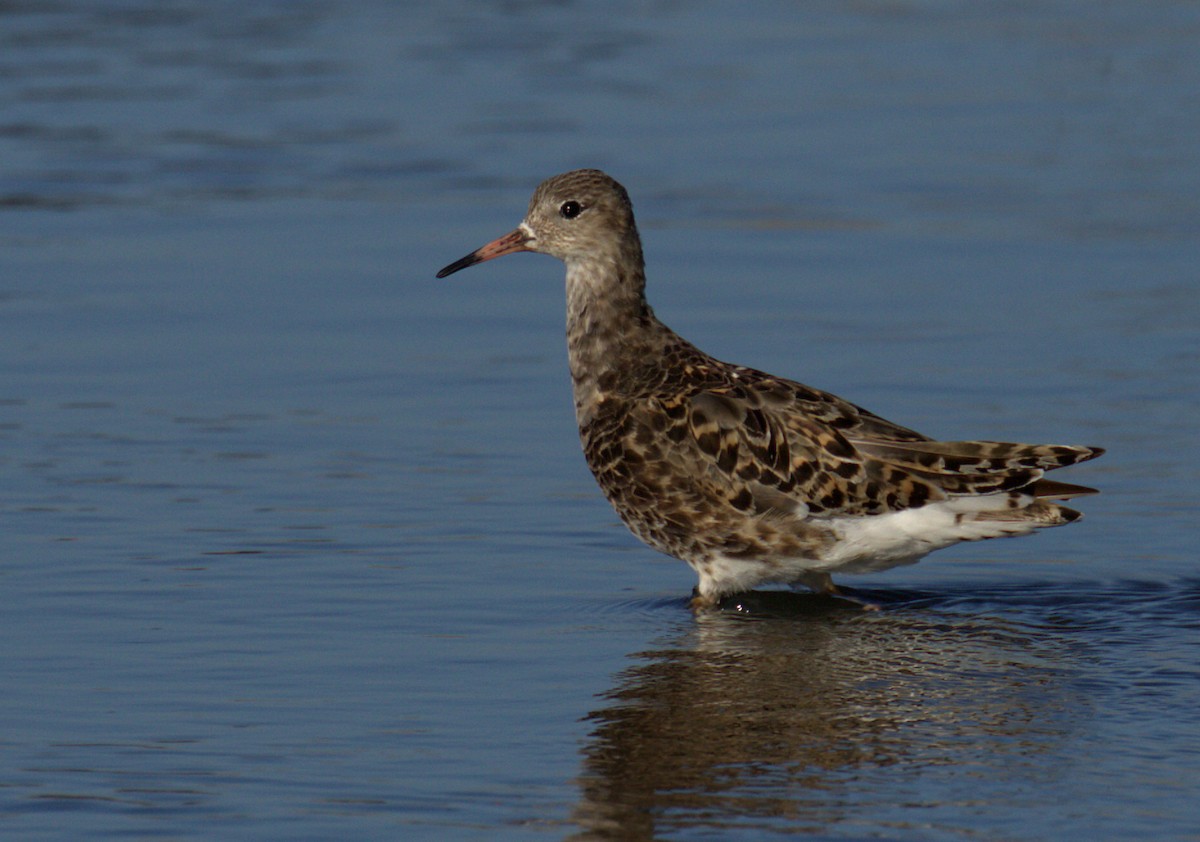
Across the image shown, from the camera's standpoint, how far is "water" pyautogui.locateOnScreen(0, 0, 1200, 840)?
800 centimetres

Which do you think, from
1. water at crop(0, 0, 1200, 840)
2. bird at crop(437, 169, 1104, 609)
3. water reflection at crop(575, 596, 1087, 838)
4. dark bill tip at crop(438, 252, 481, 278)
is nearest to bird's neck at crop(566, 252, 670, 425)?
bird at crop(437, 169, 1104, 609)

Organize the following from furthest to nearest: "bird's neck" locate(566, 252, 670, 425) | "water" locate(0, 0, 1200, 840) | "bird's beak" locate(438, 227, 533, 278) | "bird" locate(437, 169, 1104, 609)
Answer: "bird's beak" locate(438, 227, 533, 278) → "bird's neck" locate(566, 252, 670, 425) → "bird" locate(437, 169, 1104, 609) → "water" locate(0, 0, 1200, 840)

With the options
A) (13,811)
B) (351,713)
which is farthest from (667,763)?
(13,811)

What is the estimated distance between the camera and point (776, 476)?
1020 centimetres

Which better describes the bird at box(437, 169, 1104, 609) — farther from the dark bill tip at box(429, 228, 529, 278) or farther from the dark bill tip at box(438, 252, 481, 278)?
the dark bill tip at box(438, 252, 481, 278)

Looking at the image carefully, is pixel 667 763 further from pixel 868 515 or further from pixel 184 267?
pixel 184 267

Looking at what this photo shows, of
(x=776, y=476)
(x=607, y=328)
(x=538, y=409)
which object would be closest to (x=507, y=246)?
(x=607, y=328)

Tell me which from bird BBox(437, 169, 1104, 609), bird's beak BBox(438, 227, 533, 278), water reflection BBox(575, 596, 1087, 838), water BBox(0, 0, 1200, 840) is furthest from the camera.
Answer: bird's beak BBox(438, 227, 533, 278)

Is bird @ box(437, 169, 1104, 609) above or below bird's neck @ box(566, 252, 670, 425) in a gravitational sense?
below

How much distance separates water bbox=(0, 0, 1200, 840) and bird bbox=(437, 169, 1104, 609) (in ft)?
1.16

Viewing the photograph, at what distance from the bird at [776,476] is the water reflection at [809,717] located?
0.35m

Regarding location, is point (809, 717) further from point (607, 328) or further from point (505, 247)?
point (505, 247)

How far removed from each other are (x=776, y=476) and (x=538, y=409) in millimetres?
3396

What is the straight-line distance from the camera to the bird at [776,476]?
1002cm
